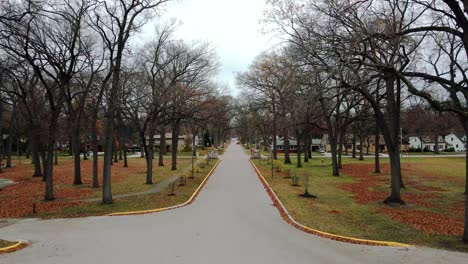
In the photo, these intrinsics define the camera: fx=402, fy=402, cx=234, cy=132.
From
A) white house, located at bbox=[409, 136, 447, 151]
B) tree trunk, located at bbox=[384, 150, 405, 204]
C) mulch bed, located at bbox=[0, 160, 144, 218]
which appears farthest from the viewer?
white house, located at bbox=[409, 136, 447, 151]

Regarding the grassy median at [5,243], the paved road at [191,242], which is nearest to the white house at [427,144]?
the paved road at [191,242]

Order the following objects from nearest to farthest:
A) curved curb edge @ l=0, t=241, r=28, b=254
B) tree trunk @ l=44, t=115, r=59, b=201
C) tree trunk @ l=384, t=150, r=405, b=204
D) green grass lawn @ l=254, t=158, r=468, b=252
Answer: curved curb edge @ l=0, t=241, r=28, b=254
green grass lawn @ l=254, t=158, r=468, b=252
tree trunk @ l=384, t=150, r=405, b=204
tree trunk @ l=44, t=115, r=59, b=201

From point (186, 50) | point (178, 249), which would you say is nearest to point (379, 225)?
point (178, 249)

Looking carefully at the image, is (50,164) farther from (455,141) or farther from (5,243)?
(455,141)

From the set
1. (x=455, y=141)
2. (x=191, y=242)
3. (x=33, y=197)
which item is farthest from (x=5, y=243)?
(x=455, y=141)

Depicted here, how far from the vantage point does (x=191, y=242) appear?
10.4m

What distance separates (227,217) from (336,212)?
4.15 m

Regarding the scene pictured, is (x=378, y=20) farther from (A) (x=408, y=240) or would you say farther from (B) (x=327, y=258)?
(B) (x=327, y=258)

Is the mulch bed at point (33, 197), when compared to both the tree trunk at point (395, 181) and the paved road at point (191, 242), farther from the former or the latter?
the tree trunk at point (395, 181)

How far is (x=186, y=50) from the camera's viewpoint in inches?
1152

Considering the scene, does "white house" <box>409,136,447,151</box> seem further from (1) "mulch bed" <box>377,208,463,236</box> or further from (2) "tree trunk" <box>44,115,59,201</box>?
(2) "tree trunk" <box>44,115,59,201</box>

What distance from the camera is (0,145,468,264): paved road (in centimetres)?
887

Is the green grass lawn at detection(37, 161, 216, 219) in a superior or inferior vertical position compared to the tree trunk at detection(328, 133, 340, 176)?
inferior

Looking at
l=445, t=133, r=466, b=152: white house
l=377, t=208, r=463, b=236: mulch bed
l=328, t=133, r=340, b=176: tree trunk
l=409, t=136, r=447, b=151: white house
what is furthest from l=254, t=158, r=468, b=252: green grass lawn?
l=445, t=133, r=466, b=152: white house
